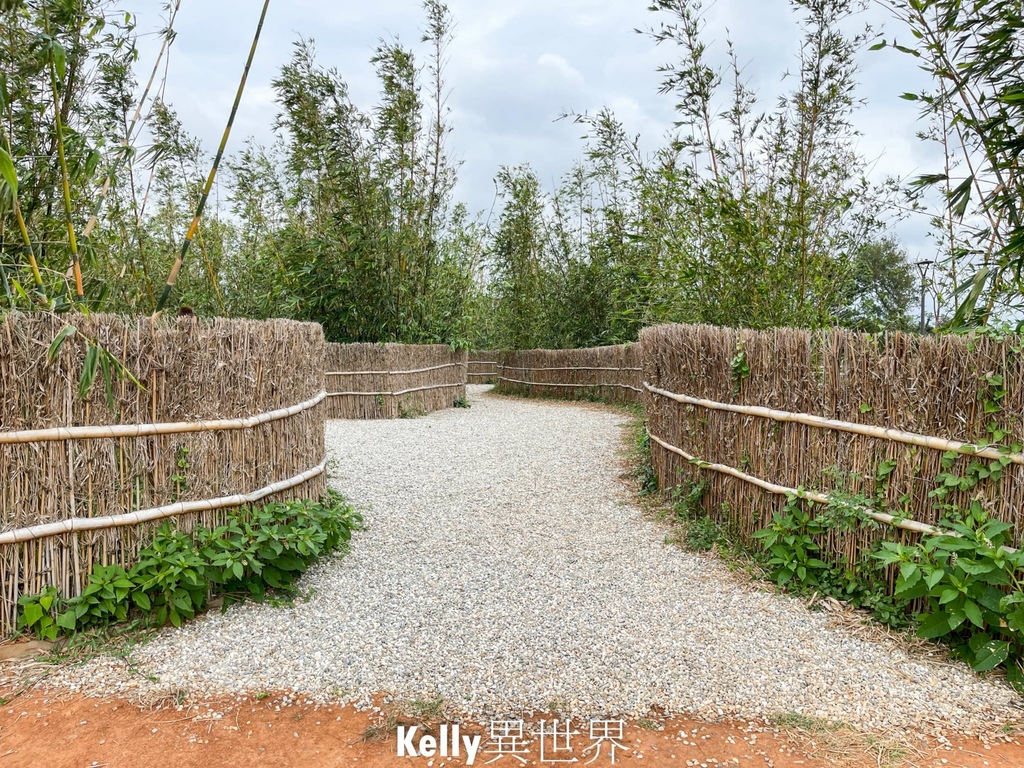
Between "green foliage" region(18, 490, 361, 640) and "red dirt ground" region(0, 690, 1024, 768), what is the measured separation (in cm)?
39

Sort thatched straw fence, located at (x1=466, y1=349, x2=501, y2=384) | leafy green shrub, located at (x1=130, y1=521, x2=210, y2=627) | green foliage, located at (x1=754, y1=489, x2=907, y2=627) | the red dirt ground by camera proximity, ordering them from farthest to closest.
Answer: thatched straw fence, located at (x1=466, y1=349, x2=501, y2=384)
green foliage, located at (x1=754, y1=489, x2=907, y2=627)
leafy green shrub, located at (x1=130, y1=521, x2=210, y2=627)
the red dirt ground

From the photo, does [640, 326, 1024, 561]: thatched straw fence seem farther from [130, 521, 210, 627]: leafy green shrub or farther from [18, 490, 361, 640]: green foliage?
[130, 521, 210, 627]: leafy green shrub

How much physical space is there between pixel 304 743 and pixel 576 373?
9968mm

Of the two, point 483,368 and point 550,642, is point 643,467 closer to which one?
point 550,642

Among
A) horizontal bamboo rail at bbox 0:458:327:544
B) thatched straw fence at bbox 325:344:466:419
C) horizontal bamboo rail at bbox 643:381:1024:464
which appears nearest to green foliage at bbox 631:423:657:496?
horizontal bamboo rail at bbox 643:381:1024:464

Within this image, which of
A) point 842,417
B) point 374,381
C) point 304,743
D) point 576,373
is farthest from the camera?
point 576,373

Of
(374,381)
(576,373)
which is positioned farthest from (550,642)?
(576,373)

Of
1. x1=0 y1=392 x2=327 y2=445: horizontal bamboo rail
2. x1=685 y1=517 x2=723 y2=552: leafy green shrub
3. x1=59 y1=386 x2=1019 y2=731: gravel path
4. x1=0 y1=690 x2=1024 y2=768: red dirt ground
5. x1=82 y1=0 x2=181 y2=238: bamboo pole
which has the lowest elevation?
x1=0 y1=690 x2=1024 y2=768: red dirt ground

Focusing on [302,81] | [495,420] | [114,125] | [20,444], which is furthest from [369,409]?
[20,444]

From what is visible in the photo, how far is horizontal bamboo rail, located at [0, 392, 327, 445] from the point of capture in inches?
93.3

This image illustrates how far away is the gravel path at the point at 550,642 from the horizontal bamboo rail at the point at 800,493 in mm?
465

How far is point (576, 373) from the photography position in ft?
38.3

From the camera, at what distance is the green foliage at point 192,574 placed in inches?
96.1

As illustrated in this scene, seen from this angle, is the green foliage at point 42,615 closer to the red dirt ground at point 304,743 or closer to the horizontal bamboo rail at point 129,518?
the horizontal bamboo rail at point 129,518
